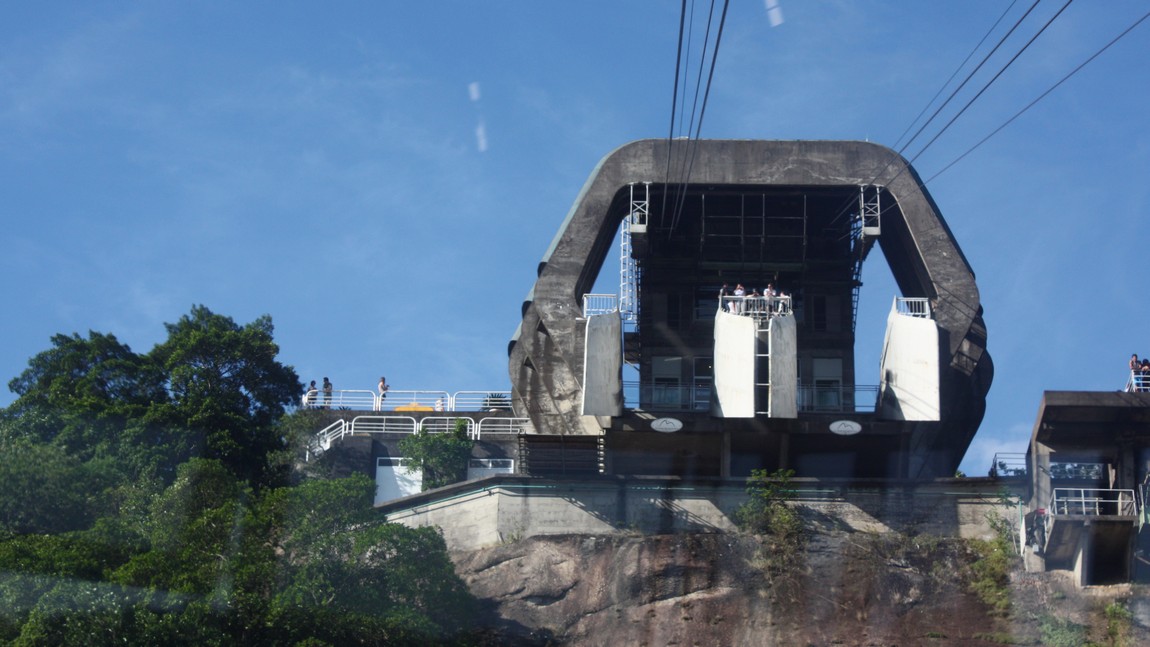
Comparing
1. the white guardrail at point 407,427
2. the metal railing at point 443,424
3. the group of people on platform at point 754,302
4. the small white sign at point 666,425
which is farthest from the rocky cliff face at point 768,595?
the white guardrail at point 407,427

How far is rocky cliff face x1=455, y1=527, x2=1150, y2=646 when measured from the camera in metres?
44.9

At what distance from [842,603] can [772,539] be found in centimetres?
282

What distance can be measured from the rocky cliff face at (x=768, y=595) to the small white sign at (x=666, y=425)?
4614mm

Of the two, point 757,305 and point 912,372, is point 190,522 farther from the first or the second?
point 912,372

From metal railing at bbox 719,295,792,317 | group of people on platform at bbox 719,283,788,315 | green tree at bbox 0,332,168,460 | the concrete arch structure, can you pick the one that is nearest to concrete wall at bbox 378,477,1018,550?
the concrete arch structure

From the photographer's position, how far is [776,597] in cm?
4603

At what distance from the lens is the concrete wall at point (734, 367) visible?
5112 cm

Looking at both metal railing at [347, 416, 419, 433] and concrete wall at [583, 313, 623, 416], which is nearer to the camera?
concrete wall at [583, 313, 623, 416]

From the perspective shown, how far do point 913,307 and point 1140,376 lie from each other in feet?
24.1

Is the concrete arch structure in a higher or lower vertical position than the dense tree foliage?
higher

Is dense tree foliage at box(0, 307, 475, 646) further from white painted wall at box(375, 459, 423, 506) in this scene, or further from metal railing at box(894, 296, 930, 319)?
metal railing at box(894, 296, 930, 319)

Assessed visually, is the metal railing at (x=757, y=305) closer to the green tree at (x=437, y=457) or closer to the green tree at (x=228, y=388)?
the green tree at (x=437, y=457)

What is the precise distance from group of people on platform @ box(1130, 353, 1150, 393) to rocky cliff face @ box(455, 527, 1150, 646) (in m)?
6.39

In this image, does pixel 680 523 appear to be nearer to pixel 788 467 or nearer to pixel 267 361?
pixel 788 467
